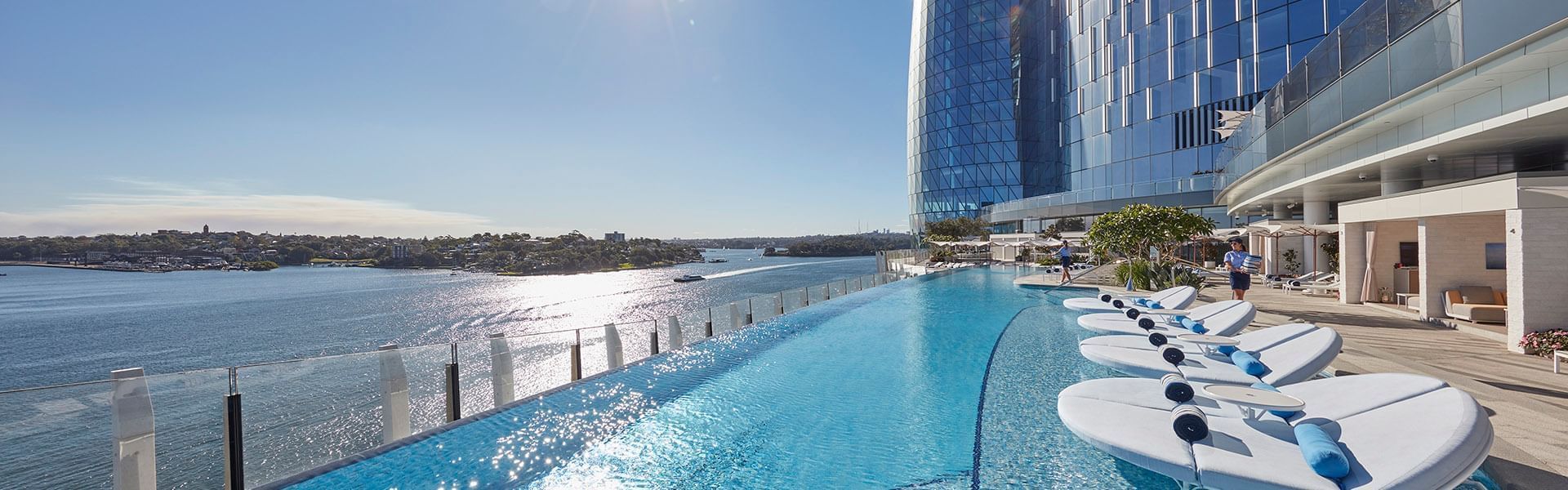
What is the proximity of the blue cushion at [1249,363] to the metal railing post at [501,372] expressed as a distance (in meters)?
6.67

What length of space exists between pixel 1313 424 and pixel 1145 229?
12659 millimetres

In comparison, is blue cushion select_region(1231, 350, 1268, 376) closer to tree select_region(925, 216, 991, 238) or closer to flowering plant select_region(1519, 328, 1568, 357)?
flowering plant select_region(1519, 328, 1568, 357)

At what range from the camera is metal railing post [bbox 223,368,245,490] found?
378cm

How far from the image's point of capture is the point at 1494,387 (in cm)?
484

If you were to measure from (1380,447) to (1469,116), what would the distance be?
7020 millimetres

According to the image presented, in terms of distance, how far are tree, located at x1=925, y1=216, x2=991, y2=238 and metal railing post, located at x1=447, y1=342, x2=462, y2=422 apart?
43.2 metres

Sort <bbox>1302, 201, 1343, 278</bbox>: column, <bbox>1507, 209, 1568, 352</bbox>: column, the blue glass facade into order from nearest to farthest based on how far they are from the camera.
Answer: <bbox>1507, 209, 1568, 352</bbox>: column < <bbox>1302, 201, 1343, 278</bbox>: column < the blue glass facade

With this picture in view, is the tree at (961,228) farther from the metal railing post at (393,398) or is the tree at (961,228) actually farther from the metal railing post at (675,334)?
the metal railing post at (393,398)

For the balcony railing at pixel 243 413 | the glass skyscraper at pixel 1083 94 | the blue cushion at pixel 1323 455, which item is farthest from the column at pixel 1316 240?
the balcony railing at pixel 243 413

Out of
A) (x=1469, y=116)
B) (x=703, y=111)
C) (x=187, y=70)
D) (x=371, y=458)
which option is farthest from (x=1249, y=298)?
(x=187, y=70)

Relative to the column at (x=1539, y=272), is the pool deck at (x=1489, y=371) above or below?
below

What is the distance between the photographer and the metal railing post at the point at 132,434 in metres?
3.35

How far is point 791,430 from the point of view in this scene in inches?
199

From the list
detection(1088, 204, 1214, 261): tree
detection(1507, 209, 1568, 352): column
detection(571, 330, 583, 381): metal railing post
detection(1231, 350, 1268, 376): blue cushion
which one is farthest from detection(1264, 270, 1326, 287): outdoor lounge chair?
detection(571, 330, 583, 381): metal railing post
